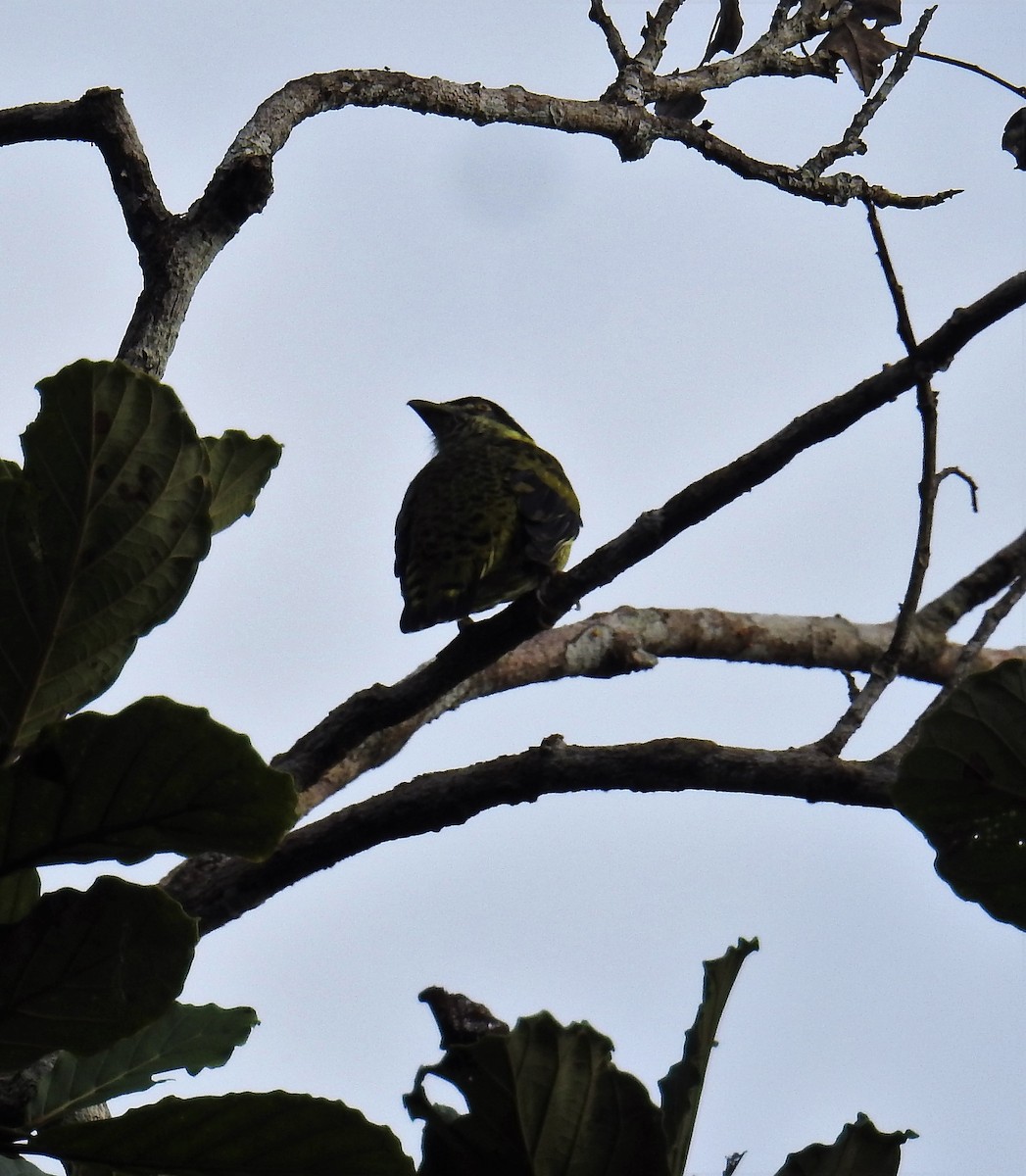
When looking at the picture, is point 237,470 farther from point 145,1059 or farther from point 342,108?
point 342,108

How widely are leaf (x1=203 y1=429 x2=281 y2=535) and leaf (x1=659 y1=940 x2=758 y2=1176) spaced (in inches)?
26.1

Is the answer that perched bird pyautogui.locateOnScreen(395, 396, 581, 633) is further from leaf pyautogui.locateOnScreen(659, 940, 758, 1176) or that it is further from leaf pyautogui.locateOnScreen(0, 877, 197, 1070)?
leaf pyautogui.locateOnScreen(0, 877, 197, 1070)

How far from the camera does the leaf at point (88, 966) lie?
41.6 inches

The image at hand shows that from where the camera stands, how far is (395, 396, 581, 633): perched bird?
15.1ft

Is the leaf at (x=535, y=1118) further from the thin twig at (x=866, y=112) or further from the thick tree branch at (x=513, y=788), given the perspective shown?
the thin twig at (x=866, y=112)

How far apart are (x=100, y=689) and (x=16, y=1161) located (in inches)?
18.8

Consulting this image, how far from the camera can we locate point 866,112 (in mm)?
4199

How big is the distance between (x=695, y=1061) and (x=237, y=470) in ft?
2.43

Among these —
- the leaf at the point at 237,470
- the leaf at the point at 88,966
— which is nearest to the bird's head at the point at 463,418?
the leaf at the point at 237,470

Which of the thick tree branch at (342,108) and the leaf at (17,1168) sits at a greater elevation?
the thick tree branch at (342,108)

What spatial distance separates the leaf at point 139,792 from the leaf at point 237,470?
1.38 ft

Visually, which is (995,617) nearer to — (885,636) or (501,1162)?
(501,1162)

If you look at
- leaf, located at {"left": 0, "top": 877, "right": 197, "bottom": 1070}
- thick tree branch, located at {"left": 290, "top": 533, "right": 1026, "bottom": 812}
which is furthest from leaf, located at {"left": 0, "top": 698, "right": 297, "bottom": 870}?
thick tree branch, located at {"left": 290, "top": 533, "right": 1026, "bottom": 812}

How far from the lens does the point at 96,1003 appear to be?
42.1 inches
